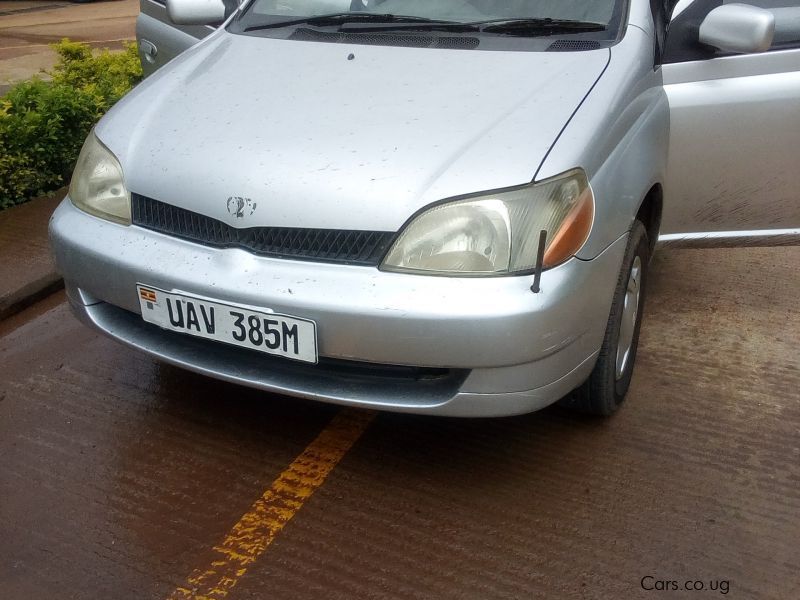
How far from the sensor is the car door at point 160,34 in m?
4.45

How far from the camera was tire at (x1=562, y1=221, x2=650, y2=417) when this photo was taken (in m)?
2.74

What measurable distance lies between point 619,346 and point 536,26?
109cm

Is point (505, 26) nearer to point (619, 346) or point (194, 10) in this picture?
point (619, 346)

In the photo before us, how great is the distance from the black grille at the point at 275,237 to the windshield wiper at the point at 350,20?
1063 millimetres

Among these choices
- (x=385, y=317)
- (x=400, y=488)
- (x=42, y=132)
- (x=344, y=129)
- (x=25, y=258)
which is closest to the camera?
(x=385, y=317)

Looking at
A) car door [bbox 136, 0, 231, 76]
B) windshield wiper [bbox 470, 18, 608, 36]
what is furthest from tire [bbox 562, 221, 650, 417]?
car door [bbox 136, 0, 231, 76]

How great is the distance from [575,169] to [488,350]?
0.54m

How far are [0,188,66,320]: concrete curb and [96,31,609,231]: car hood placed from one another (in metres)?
1.32

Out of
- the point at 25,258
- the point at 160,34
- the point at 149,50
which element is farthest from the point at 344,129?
the point at 149,50

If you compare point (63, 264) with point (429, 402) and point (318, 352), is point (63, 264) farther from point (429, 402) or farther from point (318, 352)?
point (429, 402)

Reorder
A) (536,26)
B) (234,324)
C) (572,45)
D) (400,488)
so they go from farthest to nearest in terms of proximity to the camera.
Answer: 1. (536,26)
2. (572,45)
3. (400,488)
4. (234,324)

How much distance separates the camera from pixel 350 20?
3234mm

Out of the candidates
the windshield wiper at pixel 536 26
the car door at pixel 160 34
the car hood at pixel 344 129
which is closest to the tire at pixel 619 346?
the car hood at pixel 344 129

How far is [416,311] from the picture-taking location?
2.24 meters
